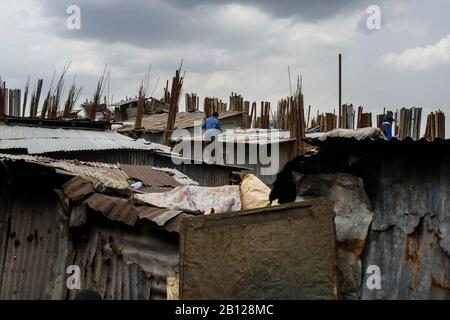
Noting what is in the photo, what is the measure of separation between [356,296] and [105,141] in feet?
33.0

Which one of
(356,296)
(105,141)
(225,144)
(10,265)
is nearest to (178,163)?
(105,141)

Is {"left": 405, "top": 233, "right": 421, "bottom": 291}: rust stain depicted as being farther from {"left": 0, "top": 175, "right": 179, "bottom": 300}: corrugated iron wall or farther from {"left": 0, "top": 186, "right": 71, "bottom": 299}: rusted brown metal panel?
{"left": 0, "top": 186, "right": 71, "bottom": 299}: rusted brown metal panel

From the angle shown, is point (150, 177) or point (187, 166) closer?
point (150, 177)

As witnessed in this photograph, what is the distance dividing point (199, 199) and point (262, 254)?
224 cm

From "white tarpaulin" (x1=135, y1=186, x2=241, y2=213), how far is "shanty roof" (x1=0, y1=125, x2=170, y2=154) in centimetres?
617

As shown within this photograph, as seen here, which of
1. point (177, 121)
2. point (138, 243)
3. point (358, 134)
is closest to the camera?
point (358, 134)

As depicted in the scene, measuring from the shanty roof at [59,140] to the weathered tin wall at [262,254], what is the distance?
26.3 feet

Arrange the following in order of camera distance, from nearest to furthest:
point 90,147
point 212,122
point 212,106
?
point 90,147, point 212,122, point 212,106

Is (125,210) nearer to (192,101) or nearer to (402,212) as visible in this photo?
(402,212)

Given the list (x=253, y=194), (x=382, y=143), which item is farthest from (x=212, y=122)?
(x=382, y=143)

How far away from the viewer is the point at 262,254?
3.86 meters

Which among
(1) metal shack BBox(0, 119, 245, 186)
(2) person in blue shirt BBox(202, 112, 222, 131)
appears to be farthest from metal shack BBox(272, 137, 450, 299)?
(2) person in blue shirt BBox(202, 112, 222, 131)
